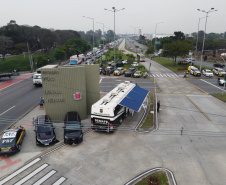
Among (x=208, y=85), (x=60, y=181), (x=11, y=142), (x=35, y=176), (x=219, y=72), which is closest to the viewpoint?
(x=60, y=181)

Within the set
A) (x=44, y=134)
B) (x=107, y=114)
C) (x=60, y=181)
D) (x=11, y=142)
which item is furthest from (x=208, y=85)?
(x=11, y=142)

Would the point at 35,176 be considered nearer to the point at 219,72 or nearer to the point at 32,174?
the point at 32,174

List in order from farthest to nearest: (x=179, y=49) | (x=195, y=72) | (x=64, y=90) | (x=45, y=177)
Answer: (x=179, y=49) < (x=195, y=72) < (x=64, y=90) < (x=45, y=177)

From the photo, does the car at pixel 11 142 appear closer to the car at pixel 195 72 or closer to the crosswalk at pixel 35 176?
the crosswalk at pixel 35 176

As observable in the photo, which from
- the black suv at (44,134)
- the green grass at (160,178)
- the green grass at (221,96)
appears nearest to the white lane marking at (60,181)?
the black suv at (44,134)

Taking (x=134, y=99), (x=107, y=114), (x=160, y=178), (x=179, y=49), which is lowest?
(x=160, y=178)

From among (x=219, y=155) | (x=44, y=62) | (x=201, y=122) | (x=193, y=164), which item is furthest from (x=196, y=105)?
(x=44, y=62)

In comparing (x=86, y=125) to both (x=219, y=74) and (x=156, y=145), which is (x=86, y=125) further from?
(x=219, y=74)
